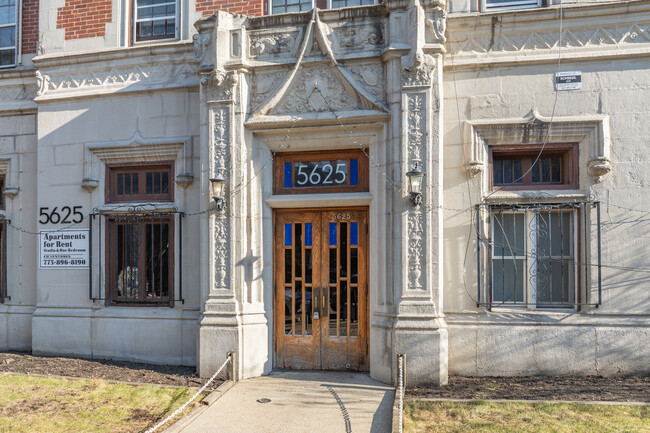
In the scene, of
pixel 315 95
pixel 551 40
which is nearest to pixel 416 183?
pixel 315 95

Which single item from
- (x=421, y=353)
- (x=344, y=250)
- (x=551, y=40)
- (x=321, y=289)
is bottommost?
(x=421, y=353)

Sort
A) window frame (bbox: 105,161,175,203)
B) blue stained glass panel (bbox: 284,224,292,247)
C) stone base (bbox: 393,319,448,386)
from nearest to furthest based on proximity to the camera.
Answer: stone base (bbox: 393,319,448,386), blue stained glass panel (bbox: 284,224,292,247), window frame (bbox: 105,161,175,203)

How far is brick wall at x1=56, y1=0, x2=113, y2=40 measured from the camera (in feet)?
30.2

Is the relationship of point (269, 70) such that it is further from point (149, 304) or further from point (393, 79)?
point (149, 304)

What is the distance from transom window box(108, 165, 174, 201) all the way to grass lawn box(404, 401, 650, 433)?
5424mm

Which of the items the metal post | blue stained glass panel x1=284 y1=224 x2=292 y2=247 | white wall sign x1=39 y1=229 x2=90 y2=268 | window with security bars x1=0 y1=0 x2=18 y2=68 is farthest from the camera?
window with security bars x1=0 y1=0 x2=18 y2=68

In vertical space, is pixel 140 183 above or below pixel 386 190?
above

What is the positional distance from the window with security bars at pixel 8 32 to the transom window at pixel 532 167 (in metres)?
→ 9.14

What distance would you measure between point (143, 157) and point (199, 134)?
1160mm

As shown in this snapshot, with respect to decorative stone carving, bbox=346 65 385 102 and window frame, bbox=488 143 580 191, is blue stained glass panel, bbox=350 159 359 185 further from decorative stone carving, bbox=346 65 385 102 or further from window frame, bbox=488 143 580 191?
window frame, bbox=488 143 580 191

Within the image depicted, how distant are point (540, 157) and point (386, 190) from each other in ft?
8.02

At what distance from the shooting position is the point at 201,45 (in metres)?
8.16

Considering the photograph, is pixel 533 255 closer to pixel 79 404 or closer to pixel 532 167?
pixel 532 167

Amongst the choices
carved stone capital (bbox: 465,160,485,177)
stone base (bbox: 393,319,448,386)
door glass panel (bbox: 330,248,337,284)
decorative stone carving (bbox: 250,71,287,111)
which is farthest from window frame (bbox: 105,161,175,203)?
carved stone capital (bbox: 465,160,485,177)
